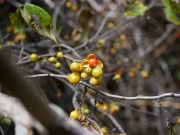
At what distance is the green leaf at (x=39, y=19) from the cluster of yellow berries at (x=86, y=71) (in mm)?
165

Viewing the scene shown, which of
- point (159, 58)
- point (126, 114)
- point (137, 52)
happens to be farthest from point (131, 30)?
point (126, 114)

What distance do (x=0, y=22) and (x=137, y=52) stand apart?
47.7 inches

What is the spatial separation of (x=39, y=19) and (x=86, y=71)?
271mm

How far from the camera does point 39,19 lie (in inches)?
36.0

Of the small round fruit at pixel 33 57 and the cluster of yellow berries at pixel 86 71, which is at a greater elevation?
the small round fruit at pixel 33 57

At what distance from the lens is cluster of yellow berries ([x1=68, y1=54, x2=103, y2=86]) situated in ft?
2.61

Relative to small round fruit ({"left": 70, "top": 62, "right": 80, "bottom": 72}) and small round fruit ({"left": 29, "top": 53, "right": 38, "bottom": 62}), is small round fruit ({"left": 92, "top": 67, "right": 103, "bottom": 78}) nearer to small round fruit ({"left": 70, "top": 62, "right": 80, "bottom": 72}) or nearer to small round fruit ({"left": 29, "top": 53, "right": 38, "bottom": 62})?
small round fruit ({"left": 70, "top": 62, "right": 80, "bottom": 72})

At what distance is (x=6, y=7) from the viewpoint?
1.95 meters

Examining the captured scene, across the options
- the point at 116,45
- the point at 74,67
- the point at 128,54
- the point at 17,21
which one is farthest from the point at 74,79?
the point at 128,54

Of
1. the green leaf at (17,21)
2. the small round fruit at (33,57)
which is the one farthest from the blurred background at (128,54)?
the small round fruit at (33,57)

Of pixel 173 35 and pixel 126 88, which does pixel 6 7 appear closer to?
pixel 126 88

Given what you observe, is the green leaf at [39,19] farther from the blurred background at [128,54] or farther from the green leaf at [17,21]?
the blurred background at [128,54]

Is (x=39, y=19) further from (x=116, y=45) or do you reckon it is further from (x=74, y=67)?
(x=116, y=45)

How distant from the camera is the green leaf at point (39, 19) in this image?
2.89ft
